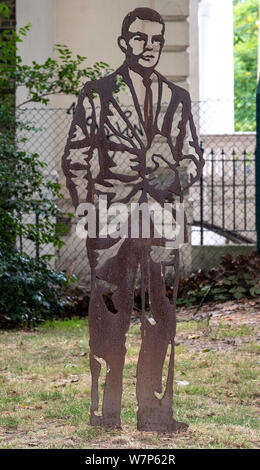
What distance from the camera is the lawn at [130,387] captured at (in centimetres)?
402

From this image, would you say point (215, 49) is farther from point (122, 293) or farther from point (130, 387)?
point (122, 293)

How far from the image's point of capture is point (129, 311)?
4.21 meters

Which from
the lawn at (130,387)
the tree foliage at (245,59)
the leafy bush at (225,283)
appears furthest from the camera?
the tree foliage at (245,59)

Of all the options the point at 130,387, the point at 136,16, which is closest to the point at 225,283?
the point at 130,387

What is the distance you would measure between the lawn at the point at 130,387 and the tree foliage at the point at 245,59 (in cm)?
1559

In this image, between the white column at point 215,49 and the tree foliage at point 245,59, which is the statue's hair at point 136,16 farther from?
the tree foliage at point 245,59

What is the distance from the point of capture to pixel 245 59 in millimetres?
24328

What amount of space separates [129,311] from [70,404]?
1.00 m

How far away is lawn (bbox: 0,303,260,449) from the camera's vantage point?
402 centimetres

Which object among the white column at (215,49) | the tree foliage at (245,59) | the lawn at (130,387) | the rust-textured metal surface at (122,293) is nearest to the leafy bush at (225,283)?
the lawn at (130,387)

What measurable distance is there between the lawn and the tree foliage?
15.6m

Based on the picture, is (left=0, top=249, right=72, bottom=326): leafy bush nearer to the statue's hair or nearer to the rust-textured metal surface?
the rust-textured metal surface

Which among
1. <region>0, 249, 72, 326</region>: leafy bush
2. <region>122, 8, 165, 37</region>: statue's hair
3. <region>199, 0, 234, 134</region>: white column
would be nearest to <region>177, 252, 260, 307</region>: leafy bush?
<region>0, 249, 72, 326</region>: leafy bush

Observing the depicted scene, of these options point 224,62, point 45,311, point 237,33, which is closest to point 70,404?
point 45,311
